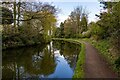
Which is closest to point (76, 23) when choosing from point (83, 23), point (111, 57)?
point (83, 23)

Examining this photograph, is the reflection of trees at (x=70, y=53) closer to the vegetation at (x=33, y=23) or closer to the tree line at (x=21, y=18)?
the vegetation at (x=33, y=23)

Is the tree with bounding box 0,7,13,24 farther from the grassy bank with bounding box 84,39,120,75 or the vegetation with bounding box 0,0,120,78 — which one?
the grassy bank with bounding box 84,39,120,75

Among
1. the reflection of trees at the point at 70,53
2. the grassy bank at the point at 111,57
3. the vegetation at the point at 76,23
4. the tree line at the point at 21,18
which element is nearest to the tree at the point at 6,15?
the tree line at the point at 21,18

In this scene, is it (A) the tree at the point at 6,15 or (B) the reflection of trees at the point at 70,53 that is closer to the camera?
(B) the reflection of trees at the point at 70,53

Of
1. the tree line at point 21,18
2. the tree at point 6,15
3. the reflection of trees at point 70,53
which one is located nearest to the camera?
→ the reflection of trees at point 70,53

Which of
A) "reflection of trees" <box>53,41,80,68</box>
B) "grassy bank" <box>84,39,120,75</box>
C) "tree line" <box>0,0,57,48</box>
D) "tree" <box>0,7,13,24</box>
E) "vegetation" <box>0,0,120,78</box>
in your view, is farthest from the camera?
"tree line" <box>0,0,57,48</box>

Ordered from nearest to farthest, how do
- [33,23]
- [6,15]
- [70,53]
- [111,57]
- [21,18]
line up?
1. [111,57]
2. [70,53]
3. [6,15]
4. [21,18]
5. [33,23]

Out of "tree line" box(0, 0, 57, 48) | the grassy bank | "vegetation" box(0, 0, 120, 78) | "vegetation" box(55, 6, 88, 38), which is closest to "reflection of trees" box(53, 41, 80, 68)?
"vegetation" box(0, 0, 120, 78)

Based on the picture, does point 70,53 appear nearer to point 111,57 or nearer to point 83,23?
point 111,57

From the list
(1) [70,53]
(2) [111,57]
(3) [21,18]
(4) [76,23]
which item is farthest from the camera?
(4) [76,23]

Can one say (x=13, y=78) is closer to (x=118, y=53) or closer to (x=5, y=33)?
(x=118, y=53)

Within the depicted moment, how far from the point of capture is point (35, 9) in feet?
86.7

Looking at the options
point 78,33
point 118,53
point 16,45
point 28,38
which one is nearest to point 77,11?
point 78,33

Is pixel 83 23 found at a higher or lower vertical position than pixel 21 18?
higher
